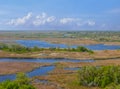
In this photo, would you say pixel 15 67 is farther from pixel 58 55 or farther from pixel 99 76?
pixel 58 55

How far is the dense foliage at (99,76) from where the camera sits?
5075 cm

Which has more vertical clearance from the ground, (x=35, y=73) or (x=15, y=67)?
(x=15, y=67)

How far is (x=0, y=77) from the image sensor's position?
59.0 meters

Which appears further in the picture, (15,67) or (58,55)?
(58,55)

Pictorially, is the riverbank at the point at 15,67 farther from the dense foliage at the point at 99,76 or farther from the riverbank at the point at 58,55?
the riverbank at the point at 58,55

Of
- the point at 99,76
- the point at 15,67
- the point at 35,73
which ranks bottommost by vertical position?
the point at 35,73

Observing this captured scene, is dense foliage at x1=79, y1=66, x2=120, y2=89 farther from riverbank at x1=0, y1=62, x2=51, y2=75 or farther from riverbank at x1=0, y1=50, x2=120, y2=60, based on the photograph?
riverbank at x1=0, y1=50, x2=120, y2=60

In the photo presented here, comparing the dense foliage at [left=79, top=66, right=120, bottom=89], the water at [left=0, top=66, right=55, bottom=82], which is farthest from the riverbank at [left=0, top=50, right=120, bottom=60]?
the dense foliage at [left=79, top=66, right=120, bottom=89]

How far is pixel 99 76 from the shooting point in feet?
172

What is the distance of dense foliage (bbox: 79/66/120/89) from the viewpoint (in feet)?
167

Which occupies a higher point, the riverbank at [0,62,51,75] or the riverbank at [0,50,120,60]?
the riverbank at [0,62,51,75]

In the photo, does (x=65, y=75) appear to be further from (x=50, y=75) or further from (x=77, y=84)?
(x=77, y=84)

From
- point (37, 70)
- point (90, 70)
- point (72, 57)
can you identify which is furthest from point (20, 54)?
point (90, 70)

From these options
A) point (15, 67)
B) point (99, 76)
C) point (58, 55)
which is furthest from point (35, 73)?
point (58, 55)
